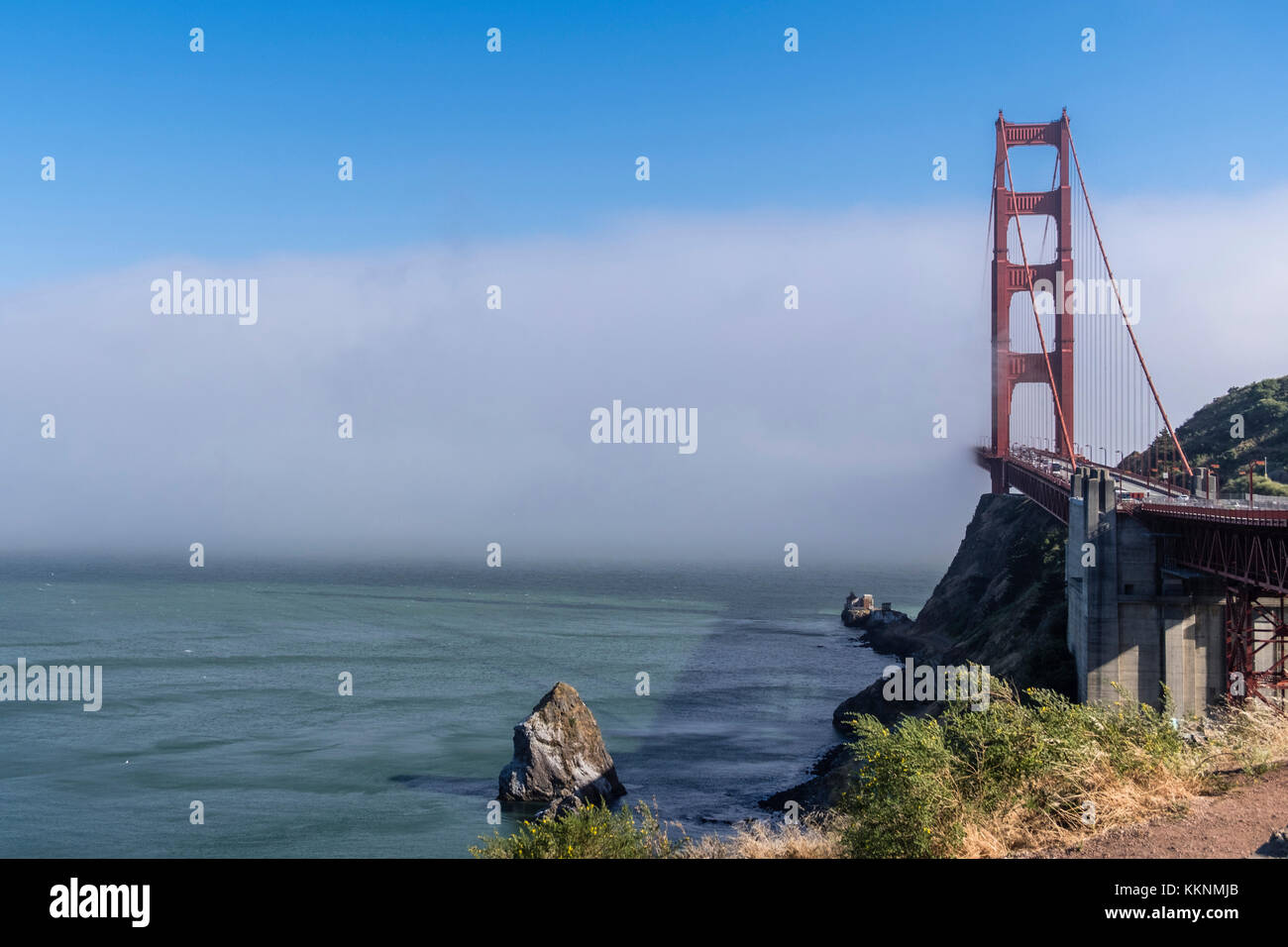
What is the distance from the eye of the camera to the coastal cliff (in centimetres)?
3712

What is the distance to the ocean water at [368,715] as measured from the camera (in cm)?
3822

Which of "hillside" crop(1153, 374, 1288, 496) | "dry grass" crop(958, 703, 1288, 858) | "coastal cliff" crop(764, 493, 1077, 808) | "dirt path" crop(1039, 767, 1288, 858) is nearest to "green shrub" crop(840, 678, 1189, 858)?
"dry grass" crop(958, 703, 1288, 858)

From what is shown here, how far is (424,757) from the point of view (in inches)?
1889

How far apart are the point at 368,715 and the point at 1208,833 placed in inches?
2082

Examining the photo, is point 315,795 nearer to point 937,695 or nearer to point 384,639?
point 937,695

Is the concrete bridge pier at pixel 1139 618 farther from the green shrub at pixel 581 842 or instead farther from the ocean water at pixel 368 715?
the green shrub at pixel 581 842

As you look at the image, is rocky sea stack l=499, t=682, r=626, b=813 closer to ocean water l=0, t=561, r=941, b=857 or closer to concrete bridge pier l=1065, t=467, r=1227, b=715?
ocean water l=0, t=561, r=941, b=857

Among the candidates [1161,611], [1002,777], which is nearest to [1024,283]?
[1161,611]

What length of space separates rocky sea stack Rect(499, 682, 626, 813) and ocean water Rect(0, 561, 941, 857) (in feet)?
5.16

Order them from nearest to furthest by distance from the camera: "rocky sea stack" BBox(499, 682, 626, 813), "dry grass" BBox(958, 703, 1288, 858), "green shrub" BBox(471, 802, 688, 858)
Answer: "dry grass" BBox(958, 703, 1288, 858) < "green shrub" BBox(471, 802, 688, 858) < "rocky sea stack" BBox(499, 682, 626, 813)

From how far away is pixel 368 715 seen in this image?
58.1 m

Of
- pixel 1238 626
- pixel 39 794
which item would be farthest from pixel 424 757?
pixel 1238 626

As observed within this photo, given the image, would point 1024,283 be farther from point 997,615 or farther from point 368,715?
point 368,715

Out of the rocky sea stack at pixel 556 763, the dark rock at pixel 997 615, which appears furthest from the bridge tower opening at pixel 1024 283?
the rocky sea stack at pixel 556 763
